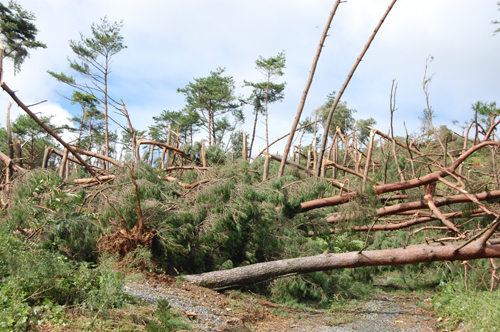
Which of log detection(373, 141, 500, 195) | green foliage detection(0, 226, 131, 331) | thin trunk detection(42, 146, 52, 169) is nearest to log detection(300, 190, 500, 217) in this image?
log detection(373, 141, 500, 195)

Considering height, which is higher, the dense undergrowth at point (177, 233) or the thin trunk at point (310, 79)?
the thin trunk at point (310, 79)

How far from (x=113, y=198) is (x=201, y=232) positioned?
123 centimetres

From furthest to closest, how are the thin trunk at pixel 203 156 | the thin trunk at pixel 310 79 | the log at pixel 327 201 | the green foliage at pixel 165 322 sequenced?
the thin trunk at pixel 203 156
the thin trunk at pixel 310 79
the log at pixel 327 201
the green foliage at pixel 165 322

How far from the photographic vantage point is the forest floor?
3936 millimetres

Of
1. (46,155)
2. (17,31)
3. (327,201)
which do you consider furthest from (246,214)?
(17,31)

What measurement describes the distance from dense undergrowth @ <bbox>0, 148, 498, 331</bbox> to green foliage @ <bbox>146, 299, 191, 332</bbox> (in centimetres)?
4

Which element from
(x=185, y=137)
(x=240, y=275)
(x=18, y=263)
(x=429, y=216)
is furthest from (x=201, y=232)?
(x=185, y=137)

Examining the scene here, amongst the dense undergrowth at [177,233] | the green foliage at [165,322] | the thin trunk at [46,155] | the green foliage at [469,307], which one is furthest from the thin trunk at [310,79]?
the thin trunk at [46,155]

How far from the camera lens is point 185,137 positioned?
975 inches

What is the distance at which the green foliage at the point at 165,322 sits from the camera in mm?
2942

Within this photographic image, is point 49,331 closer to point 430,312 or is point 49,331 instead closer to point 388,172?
point 430,312

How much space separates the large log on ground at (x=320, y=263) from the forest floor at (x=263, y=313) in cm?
20

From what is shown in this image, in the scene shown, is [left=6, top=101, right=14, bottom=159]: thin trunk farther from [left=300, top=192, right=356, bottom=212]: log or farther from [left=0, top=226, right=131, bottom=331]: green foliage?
[left=300, top=192, right=356, bottom=212]: log

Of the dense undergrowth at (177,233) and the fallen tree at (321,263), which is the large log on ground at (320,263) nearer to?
the fallen tree at (321,263)
